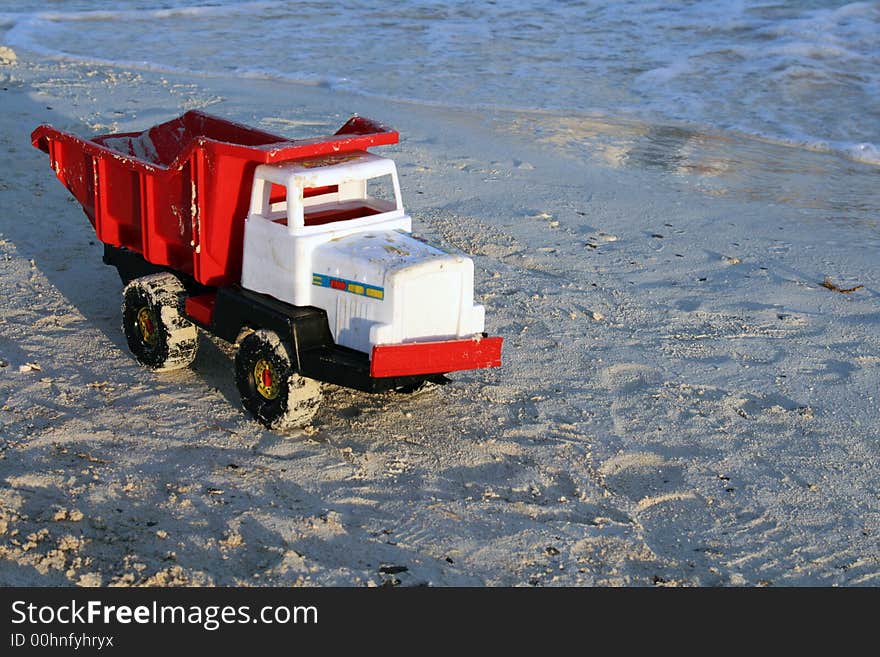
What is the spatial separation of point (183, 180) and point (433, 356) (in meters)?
1.78

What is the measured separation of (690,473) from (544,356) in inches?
57.5

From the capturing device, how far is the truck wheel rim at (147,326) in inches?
243

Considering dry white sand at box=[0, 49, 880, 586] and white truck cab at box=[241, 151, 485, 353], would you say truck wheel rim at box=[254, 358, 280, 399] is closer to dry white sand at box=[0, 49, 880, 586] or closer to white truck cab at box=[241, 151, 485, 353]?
dry white sand at box=[0, 49, 880, 586]

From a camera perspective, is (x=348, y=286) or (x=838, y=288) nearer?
(x=348, y=286)

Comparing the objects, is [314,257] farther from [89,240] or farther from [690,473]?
[89,240]

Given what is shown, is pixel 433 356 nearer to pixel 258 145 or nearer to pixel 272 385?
pixel 272 385

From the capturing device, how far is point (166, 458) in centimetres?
527

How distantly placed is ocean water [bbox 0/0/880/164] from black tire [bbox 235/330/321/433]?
26.2 feet

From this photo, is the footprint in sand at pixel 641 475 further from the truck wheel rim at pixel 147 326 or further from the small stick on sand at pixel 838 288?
the small stick on sand at pixel 838 288

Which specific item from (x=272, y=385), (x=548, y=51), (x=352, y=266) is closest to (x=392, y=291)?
(x=352, y=266)

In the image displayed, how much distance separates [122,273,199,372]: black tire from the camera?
6105mm

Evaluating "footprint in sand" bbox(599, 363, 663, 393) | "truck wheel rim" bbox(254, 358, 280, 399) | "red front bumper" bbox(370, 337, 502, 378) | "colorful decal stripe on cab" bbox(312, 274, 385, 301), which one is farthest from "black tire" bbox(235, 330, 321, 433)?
"footprint in sand" bbox(599, 363, 663, 393)

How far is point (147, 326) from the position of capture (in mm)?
6281

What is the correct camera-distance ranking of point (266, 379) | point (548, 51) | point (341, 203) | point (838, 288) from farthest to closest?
point (548, 51), point (838, 288), point (341, 203), point (266, 379)
